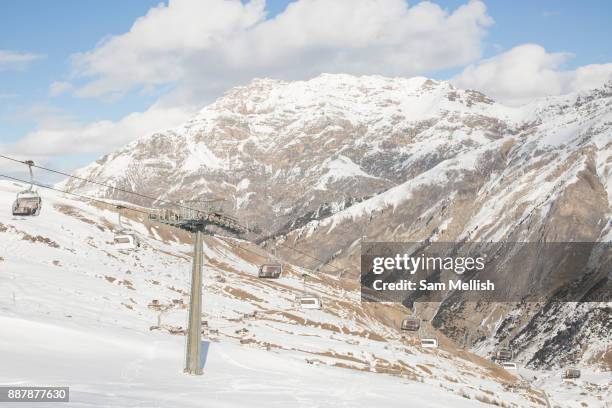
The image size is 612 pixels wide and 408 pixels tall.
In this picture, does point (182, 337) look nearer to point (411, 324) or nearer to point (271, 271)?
point (271, 271)

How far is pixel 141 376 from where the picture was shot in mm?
28281

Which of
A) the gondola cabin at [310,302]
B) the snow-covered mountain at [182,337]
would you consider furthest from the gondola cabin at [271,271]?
→ the snow-covered mountain at [182,337]

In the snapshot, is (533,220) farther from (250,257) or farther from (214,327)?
(214,327)

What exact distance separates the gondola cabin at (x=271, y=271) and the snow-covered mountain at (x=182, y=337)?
15.8 feet

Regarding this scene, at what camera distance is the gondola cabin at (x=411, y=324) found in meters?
79.7

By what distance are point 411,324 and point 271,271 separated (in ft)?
104

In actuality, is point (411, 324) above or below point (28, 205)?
below

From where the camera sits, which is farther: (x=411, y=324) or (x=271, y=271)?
(x=411, y=324)

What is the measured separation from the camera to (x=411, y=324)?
80812 mm

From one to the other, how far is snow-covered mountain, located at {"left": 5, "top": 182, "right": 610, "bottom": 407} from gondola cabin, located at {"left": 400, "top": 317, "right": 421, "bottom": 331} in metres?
3.46

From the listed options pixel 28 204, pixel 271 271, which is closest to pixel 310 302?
pixel 271 271

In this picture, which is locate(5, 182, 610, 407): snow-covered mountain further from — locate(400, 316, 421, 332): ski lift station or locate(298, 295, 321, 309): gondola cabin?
locate(298, 295, 321, 309): gondola cabin

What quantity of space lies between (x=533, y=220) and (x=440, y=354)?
86735 mm

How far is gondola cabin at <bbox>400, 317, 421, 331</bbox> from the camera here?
79.7m
